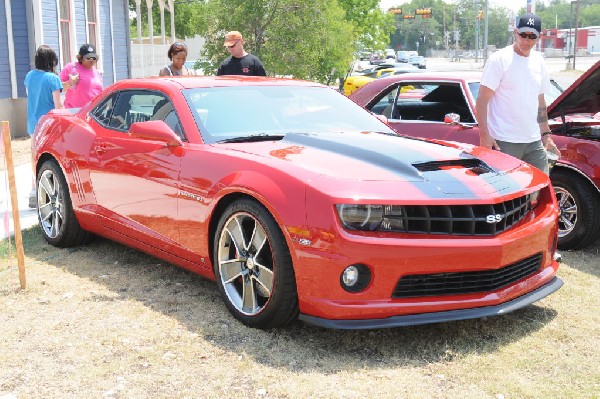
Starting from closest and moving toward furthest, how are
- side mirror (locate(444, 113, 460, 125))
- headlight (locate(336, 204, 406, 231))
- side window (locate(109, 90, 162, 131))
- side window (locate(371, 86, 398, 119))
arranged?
headlight (locate(336, 204, 406, 231)), side window (locate(109, 90, 162, 131)), side mirror (locate(444, 113, 460, 125)), side window (locate(371, 86, 398, 119))

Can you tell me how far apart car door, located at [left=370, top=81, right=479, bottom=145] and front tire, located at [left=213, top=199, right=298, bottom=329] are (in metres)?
3.27

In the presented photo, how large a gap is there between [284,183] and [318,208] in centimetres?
29

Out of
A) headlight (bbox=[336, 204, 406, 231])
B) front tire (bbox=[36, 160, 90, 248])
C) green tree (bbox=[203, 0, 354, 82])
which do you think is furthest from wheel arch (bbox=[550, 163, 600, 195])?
green tree (bbox=[203, 0, 354, 82])

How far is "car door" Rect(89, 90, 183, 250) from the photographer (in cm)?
511

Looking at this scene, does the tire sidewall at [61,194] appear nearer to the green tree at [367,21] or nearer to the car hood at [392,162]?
A: the car hood at [392,162]

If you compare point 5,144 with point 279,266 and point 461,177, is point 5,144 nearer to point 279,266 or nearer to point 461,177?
point 279,266

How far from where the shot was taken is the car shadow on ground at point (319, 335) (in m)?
4.12

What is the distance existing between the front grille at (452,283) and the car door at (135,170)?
167 centimetres

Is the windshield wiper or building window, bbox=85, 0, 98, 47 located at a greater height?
building window, bbox=85, 0, 98, 47

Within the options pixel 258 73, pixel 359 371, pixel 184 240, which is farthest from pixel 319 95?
pixel 258 73

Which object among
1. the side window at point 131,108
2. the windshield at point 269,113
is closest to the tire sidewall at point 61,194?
the side window at point 131,108

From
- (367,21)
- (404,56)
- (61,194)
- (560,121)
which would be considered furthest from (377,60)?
(61,194)

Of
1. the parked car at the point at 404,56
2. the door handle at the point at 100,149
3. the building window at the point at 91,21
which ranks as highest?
the building window at the point at 91,21

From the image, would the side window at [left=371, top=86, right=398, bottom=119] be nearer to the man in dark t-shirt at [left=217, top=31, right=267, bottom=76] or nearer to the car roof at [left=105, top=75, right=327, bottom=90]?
the man in dark t-shirt at [left=217, top=31, right=267, bottom=76]
